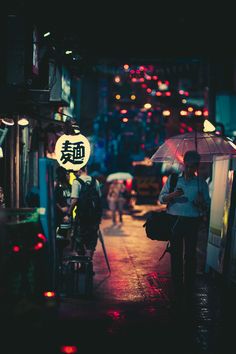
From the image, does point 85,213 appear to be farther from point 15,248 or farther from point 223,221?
point 15,248

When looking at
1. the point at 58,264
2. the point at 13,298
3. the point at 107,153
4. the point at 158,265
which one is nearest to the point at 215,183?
the point at 158,265

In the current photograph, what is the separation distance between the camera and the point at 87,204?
1392cm

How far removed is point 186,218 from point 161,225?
0.46 meters

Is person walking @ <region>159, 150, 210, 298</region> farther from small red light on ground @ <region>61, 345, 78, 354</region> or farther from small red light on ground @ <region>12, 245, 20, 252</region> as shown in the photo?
small red light on ground @ <region>12, 245, 20, 252</region>

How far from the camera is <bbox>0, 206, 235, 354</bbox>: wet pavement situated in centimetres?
769

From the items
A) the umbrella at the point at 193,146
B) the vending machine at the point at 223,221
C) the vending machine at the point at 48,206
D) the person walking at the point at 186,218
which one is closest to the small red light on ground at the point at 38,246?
the vending machine at the point at 48,206

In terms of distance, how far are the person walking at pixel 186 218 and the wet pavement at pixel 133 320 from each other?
0.44 metres

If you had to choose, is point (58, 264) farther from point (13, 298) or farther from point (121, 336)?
point (13, 298)

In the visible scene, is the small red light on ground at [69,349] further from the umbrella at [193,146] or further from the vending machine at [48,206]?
the umbrella at [193,146]

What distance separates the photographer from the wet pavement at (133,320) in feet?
25.2

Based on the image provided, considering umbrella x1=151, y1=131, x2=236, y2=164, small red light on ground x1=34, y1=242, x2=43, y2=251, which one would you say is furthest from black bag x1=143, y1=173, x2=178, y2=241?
small red light on ground x1=34, y1=242, x2=43, y2=251

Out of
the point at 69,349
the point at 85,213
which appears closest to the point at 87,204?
the point at 85,213

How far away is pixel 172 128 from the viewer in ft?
165

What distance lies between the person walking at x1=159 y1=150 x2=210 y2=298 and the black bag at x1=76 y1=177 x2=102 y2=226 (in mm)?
2900
